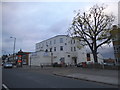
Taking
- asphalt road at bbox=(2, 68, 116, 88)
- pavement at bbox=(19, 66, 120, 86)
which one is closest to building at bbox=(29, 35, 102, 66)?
pavement at bbox=(19, 66, 120, 86)

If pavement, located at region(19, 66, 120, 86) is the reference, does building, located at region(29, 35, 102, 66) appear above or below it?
above

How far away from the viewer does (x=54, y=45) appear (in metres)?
61.1

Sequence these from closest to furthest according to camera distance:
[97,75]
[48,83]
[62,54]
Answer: [48,83], [97,75], [62,54]

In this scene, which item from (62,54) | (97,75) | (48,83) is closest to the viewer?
(48,83)

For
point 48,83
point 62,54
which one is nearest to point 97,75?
point 48,83

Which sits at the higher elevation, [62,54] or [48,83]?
[62,54]

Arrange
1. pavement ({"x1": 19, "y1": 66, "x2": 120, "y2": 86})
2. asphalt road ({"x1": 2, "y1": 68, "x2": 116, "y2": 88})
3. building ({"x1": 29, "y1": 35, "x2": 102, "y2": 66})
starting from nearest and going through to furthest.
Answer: asphalt road ({"x1": 2, "y1": 68, "x2": 116, "y2": 88}), pavement ({"x1": 19, "y1": 66, "x2": 120, "y2": 86}), building ({"x1": 29, "y1": 35, "x2": 102, "y2": 66})

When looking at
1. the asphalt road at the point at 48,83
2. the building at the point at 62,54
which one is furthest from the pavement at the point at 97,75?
the building at the point at 62,54

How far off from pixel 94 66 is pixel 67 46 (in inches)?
1291

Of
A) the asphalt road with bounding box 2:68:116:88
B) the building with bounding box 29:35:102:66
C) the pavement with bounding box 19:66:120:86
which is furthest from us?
the building with bounding box 29:35:102:66

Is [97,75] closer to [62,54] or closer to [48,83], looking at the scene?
[48,83]

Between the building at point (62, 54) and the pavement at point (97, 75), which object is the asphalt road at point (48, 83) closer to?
the pavement at point (97, 75)

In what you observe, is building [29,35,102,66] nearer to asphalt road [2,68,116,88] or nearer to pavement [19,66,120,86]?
pavement [19,66,120,86]

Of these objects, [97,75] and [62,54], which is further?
[62,54]
